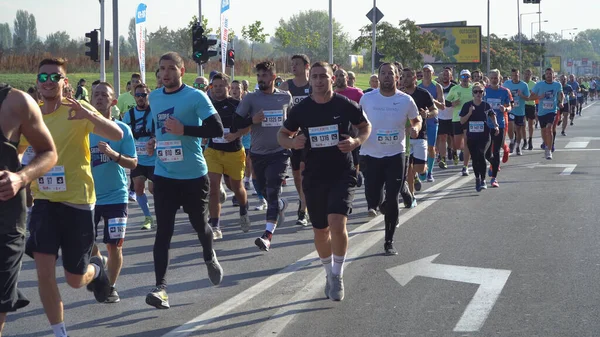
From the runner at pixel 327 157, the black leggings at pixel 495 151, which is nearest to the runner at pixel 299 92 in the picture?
the runner at pixel 327 157

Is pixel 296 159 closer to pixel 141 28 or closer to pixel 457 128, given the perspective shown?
pixel 457 128

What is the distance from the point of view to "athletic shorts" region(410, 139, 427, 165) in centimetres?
1252

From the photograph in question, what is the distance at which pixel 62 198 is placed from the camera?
5656mm

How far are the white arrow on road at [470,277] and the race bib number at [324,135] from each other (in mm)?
1370

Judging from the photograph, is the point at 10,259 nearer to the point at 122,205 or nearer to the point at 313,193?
the point at 122,205

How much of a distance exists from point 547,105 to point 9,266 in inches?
685

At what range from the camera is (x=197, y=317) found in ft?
20.9

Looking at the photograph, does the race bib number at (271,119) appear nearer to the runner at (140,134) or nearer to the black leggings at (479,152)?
the runner at (140,134)

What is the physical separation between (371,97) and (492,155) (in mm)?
5988

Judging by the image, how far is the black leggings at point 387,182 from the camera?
884 cm

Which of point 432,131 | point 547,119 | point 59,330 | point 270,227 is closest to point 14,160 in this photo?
point 59,330

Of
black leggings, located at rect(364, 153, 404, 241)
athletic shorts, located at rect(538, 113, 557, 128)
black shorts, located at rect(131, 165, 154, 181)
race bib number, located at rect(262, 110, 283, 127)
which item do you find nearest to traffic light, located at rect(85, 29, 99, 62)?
athletic shorts, located at rect(538, 113, 557, 128)

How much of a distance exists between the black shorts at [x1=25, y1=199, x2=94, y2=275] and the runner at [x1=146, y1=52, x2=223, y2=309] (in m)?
1.09

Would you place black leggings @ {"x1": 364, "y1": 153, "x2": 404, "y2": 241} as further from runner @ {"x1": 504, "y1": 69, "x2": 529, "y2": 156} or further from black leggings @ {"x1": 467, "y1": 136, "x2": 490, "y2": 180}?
runner @ {"x1": 504, "y1": 69, "x2": 529, "y2": 156}
